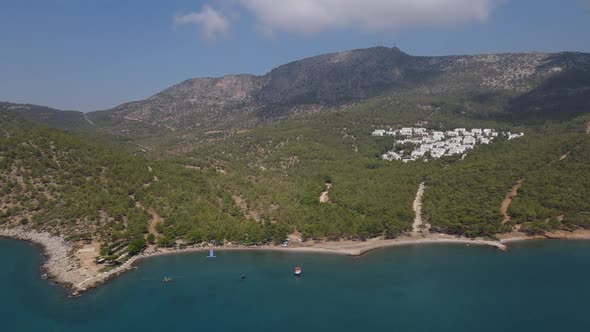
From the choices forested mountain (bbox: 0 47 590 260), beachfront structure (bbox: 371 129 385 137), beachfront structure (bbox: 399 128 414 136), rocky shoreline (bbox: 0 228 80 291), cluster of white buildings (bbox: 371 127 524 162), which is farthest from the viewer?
beachfront structure (bbox: 399 128 414 136)

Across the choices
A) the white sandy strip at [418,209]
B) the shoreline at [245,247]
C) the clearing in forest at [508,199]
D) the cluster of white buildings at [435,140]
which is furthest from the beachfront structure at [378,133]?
the shoreline at [245,247]

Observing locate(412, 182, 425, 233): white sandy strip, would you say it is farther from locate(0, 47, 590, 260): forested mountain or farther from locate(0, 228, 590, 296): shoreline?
locate(0, 228, 590, 296): shoreline

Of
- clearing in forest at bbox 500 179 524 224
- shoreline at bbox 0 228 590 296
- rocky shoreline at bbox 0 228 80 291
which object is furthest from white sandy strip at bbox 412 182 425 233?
rocky shoreline at bbox 0 228 80 291

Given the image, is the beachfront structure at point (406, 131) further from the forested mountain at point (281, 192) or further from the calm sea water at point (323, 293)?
the calm sea water at point (323, 293)

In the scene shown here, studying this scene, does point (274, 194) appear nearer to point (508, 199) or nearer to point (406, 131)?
point (508, 199)

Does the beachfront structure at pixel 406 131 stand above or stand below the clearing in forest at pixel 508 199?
above

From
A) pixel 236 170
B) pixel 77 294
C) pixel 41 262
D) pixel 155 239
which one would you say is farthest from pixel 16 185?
→ pixel 236 170

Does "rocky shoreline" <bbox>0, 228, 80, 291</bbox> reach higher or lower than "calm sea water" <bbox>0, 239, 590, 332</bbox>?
higher
